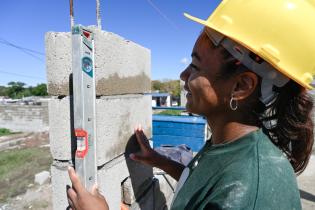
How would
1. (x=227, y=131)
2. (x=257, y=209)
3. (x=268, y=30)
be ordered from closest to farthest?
(x=257, y=209) → (x=268, y=30) → (x=227, y=131)

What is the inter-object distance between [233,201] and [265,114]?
532 millimetres

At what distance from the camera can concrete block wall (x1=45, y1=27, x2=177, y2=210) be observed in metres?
1.39

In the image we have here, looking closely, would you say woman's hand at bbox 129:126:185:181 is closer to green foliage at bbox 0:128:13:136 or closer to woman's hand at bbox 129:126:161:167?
woman's hand at bbox 129:126:161:167

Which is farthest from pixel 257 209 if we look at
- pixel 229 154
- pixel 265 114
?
pixel 265 114

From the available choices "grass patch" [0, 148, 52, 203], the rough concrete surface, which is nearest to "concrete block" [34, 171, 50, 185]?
"grass patch" [0, 148, 52, 203]

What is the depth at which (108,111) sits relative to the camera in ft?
5.05

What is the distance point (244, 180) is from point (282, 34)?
0.61 m

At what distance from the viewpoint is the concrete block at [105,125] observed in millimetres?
1417

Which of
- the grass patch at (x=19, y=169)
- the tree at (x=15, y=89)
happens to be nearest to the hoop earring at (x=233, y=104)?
the grass patch at (x=19, y=169)

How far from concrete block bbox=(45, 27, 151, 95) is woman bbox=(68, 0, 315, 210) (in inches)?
18.7

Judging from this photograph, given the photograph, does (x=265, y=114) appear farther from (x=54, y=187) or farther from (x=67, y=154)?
(x=54, y=187)

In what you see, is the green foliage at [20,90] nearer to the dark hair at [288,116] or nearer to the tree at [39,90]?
the tree at [39,90]

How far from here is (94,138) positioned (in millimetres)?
1400

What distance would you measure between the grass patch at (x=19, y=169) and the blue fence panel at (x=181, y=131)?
11.2ft
